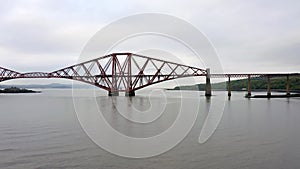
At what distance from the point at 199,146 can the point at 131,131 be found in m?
4.91

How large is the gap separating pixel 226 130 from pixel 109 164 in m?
8.64

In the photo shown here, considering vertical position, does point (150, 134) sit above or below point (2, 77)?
below

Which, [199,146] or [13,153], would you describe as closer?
[13,153]

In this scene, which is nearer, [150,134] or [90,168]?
[90,168]

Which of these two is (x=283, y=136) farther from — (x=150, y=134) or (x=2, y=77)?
(x=2, y=77)

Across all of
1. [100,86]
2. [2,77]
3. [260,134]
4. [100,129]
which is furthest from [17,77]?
[260,134]

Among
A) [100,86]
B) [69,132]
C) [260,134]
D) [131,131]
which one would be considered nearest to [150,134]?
[131,131]

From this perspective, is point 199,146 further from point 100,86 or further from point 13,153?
point 100,86

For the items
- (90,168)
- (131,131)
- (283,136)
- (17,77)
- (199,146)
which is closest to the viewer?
(90,168)

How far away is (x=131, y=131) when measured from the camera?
15.3 m

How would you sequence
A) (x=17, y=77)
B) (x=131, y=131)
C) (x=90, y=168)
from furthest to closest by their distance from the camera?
(x=17, y=77)
(x=131, y=131)
(x=90, y=168)

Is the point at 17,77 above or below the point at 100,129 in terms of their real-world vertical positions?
above

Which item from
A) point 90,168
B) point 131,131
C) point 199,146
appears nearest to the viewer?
point 90,168

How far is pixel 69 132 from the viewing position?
14.6 m
